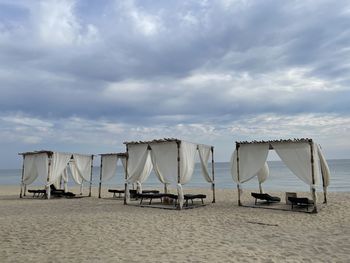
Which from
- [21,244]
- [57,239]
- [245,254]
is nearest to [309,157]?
[245,254]

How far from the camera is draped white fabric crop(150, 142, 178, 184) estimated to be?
10227 mm

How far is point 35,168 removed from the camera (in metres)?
14.8

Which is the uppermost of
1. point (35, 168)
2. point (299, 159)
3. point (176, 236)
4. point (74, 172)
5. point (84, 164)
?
point (84, 164)

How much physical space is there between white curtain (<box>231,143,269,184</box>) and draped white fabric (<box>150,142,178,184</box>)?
2.31 meters

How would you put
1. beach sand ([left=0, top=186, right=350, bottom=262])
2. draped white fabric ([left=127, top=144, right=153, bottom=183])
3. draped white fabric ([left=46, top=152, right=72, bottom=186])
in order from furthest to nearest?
draped white fabric ([left=46, top=152, right=72, bottom=186])
draped white fabric ([left=127, top=144, right=153, bottom=183])
beach sand ([left=0, top=186, right=350, bottom=262])

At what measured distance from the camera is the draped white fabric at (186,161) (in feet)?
33.2

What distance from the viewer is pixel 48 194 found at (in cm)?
1391

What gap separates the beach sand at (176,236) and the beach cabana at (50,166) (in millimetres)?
4945

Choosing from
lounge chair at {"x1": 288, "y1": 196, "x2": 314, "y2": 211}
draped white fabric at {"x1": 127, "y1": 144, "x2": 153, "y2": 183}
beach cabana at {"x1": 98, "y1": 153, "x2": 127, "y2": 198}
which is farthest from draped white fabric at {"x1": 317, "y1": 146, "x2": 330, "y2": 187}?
beach cabana at {"x1": 98, "y1": 153, "x2": 127, "y2": 198}

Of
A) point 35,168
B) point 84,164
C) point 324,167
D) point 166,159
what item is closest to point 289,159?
point 324,167

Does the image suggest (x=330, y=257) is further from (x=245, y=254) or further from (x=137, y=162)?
(x=137, y=162)

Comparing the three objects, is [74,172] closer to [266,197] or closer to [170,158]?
[170,158]

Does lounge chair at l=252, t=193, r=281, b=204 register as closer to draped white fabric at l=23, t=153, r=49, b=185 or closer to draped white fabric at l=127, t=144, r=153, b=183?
draped white fabric at l=127, t=144, r=153, b=183

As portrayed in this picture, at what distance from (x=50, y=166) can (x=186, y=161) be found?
23.5 ft
